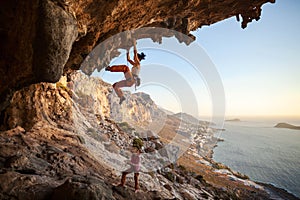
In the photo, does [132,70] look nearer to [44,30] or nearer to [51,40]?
[51,40]

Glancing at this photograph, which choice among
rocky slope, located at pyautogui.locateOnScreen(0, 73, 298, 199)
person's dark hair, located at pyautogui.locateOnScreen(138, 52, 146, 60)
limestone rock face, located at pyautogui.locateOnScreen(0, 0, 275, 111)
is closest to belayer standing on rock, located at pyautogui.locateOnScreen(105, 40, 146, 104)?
person's dark hair, located at pyautogui.locateOnScreen(138, 52, 146, 60)

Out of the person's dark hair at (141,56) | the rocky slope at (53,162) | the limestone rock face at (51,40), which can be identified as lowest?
the rocky slope at (53,162)

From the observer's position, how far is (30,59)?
3.71m

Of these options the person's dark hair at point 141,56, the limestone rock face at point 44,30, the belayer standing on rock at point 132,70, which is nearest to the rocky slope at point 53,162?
the limestone rock face at point 44,30

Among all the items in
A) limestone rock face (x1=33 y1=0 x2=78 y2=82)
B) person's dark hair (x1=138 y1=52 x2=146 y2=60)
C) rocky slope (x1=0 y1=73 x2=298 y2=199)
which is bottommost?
rocky slope (x1=0 y1=73 x2=298 y2=199)

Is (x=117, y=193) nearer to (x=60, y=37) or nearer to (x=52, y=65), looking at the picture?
(x=52, y=65)

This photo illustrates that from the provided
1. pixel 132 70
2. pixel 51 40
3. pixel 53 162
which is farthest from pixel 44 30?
pixel 132 70

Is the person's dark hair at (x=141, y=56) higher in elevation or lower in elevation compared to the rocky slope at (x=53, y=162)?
higher

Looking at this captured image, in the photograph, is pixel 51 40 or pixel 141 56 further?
pixel 141 56

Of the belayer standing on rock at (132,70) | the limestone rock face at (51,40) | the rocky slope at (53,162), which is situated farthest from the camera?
the belayer standing on rock at (132,70)

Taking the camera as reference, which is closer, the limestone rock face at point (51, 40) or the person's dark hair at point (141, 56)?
the limestone rock face at point (51, 40)

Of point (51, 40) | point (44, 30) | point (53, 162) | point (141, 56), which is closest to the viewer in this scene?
point (44, 30)

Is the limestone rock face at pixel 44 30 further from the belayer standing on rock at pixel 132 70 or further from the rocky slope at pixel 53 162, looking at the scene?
the rocky slope at pixel 53 162

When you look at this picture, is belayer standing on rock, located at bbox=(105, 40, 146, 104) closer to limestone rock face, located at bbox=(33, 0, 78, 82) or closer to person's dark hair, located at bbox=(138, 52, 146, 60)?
person's dark hair, located at bbox=(138, 52, 146, 60)
